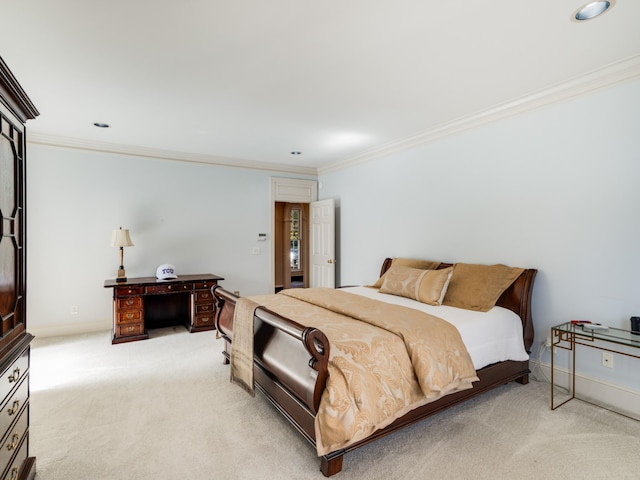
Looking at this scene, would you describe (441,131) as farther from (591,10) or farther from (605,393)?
(605,393)

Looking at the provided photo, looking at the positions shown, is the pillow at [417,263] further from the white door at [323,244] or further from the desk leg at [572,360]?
the white door at [323,244]

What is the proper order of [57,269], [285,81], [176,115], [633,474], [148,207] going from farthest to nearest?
[148,207]
[57,269]
[176,115]
[285,81]
[633,474]

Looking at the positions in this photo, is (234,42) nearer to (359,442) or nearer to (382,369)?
(382,369)

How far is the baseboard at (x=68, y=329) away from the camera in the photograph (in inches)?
170

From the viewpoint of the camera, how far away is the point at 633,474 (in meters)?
A: 1.89

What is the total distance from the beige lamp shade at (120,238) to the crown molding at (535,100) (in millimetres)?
3635

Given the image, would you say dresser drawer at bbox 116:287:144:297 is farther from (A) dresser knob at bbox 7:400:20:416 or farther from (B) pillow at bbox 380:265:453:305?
(B) pillow at bbox 380:265:453:305

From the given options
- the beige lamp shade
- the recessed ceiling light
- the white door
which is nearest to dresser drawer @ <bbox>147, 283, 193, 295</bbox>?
the beige lamp shade

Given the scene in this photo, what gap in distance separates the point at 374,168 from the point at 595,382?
3.49 metres

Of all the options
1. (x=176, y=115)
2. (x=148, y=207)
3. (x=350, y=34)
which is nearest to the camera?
Answer: (x=350, y=34)

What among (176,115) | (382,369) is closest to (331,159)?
(176,115)

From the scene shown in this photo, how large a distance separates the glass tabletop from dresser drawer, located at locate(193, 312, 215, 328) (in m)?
3.98

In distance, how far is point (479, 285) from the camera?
125 inches

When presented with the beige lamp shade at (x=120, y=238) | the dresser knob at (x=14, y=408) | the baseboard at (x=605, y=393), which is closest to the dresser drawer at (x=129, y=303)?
the beige lamp shade at (x=120, y=238)
